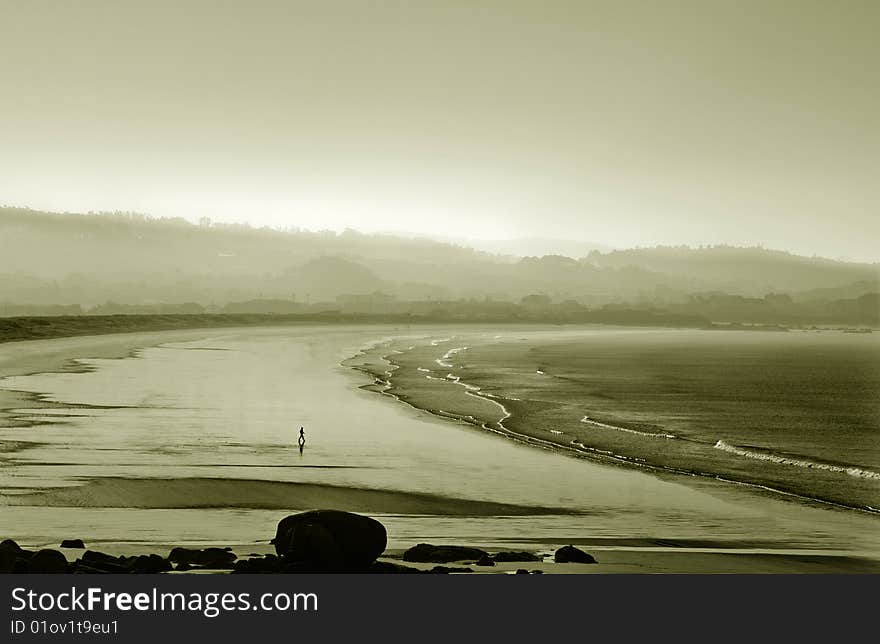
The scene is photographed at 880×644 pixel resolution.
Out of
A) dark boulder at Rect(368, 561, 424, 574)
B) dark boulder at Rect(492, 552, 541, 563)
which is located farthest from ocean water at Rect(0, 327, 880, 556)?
dark boulder at Rect(368, 561, 424, 574)

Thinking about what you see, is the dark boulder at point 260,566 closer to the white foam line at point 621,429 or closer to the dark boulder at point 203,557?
the dark boulder at point 203,557

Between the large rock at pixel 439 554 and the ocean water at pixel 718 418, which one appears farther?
the ocean water at pixel 718 418

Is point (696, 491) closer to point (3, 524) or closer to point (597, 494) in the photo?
point (597, 494)

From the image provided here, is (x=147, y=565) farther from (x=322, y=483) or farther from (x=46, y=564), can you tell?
(x=322, y=483)

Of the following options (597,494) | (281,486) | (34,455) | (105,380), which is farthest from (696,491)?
(105,380)

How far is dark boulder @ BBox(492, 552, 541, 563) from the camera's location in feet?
46.1

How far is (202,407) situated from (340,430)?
935cm

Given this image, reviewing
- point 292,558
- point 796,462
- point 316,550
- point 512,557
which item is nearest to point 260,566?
point 292,558

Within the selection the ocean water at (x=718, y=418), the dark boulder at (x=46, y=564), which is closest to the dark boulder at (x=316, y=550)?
the dark boulder at (x=46, y=564)

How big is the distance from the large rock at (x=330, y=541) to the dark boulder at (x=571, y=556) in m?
3.05

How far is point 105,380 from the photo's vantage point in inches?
2073

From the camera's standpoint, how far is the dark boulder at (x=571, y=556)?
555 inches

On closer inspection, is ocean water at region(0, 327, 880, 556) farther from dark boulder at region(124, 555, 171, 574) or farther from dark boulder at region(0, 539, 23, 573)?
dark boulder at region(124, 555, 171, 574)
